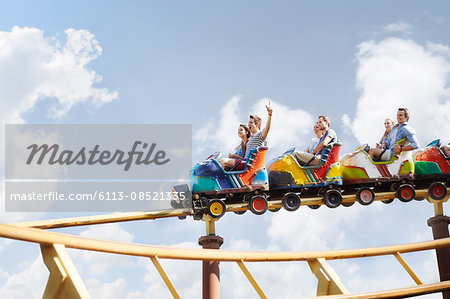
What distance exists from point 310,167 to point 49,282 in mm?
4255

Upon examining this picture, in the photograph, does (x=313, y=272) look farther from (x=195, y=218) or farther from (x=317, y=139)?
(x=317, y=139)

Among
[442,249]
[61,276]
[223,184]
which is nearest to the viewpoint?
[61,276]

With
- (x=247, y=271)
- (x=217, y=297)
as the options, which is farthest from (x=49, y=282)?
(x=217, y=297)

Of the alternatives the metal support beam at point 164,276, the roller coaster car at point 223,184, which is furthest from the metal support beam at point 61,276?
the roller coaster car at point 223,184

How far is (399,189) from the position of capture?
241 inches

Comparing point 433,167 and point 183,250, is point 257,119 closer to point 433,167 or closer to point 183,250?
point 433,167

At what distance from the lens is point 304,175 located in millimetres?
5887

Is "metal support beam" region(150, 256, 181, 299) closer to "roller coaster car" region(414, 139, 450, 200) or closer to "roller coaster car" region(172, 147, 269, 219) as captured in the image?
"roller coaster car" region(172, 147, 269, 219)

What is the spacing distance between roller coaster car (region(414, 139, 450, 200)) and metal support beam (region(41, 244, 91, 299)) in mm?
5121

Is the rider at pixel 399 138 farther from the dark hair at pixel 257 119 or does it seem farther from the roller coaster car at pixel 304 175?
the dark hair at pixel 257 119

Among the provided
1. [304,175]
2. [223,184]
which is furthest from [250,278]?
[304,175]

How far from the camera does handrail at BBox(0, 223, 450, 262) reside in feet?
6.31

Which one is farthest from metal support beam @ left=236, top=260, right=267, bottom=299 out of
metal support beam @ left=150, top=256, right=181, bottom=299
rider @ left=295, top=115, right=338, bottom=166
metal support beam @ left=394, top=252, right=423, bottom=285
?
rider @ left=295, top=115, right=338, bottom=166

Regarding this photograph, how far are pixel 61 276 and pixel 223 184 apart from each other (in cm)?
384
